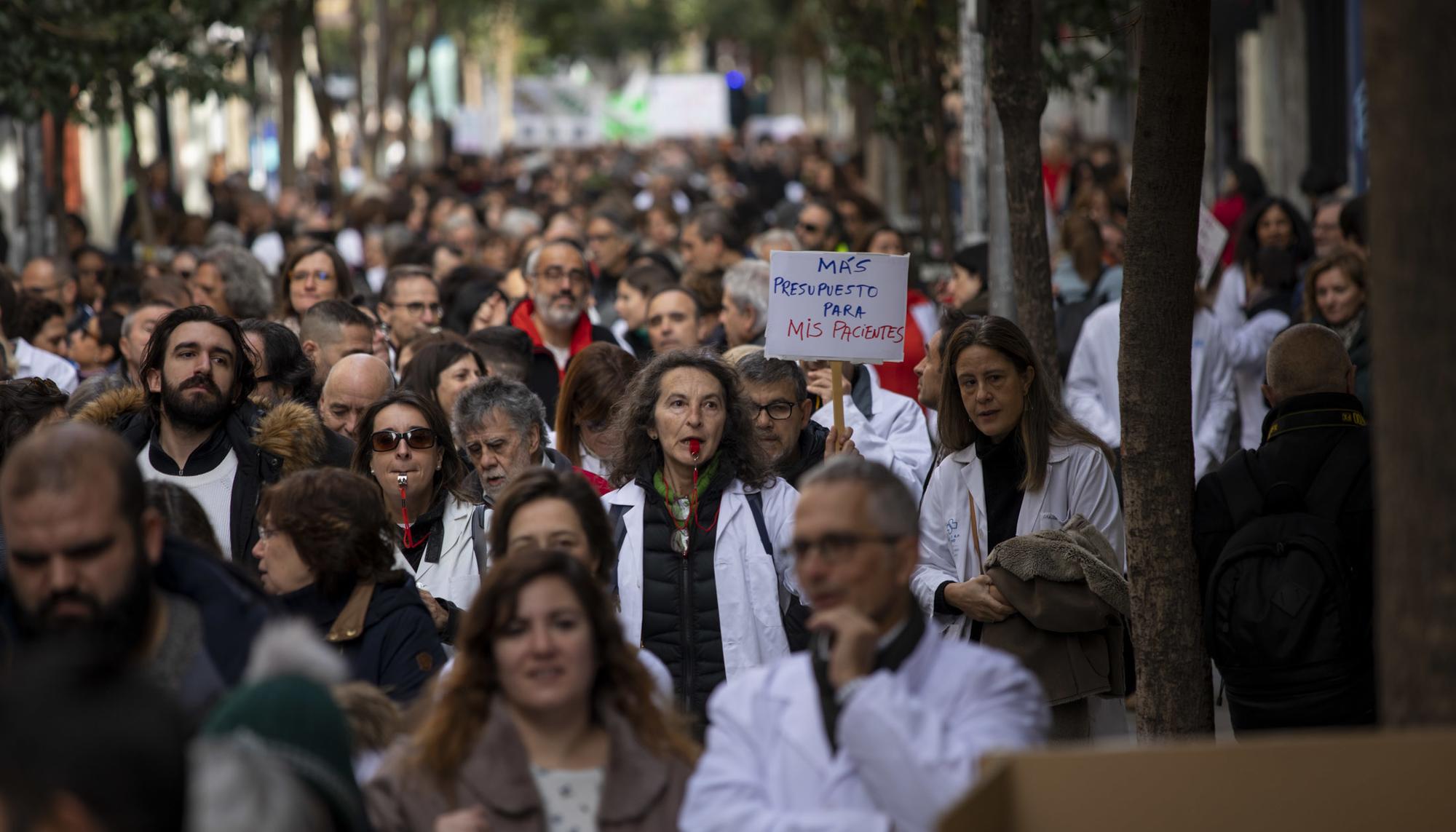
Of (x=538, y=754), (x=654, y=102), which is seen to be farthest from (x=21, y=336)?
(x=654, y=102)

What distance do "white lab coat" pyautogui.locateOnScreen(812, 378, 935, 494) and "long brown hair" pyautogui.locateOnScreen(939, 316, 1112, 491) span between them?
140cm

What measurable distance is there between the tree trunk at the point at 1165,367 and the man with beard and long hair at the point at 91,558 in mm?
3147

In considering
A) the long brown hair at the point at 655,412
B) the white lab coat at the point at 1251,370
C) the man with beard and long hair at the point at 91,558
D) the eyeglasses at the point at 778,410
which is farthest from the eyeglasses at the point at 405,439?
the white lab coat at the point at 1251,370

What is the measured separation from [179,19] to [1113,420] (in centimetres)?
959

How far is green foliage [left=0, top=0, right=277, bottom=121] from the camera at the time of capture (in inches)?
536

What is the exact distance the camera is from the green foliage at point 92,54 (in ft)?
44.7

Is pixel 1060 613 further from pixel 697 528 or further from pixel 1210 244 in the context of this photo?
pixel 1210 244

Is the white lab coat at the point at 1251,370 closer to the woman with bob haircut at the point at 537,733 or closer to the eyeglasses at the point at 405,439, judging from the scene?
the eyeglasses at the point at 405,439

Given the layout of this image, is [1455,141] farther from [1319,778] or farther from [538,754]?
[538,754]

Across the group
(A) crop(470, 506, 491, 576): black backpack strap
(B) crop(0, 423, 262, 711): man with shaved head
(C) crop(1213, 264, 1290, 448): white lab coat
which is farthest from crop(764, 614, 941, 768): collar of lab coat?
(C) crop(1213, 264, 1290, 448): white lab coat

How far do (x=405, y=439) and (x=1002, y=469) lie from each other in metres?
2.01

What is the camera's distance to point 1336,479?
19.6 ft

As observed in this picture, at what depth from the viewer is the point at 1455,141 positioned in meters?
Answer: 3.35

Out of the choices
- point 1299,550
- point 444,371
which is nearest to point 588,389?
point 444,371
